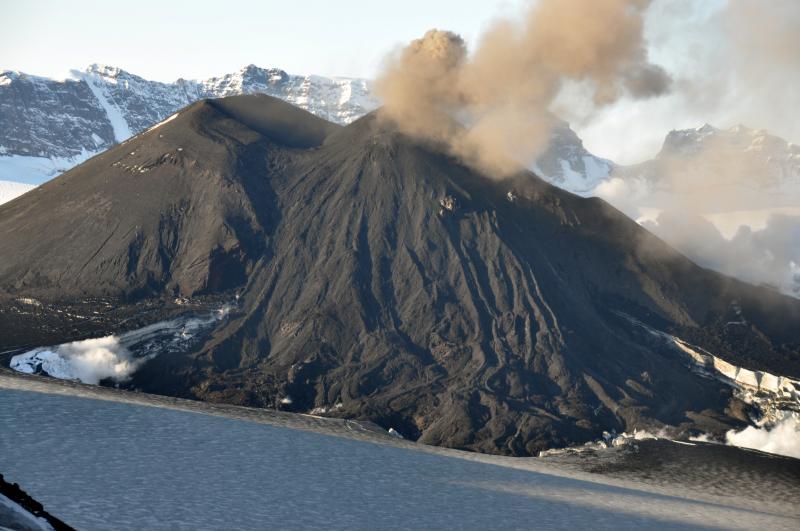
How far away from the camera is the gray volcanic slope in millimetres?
80875

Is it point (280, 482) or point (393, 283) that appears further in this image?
point (393, 283)

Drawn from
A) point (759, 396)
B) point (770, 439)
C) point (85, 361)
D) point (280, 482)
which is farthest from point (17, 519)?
point (759, 396)

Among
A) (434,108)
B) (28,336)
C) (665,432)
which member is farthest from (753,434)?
(28,336)

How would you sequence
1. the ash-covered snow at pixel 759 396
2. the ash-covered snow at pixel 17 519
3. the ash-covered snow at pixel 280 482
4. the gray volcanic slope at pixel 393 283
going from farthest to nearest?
1. the ash-covered snow at pixel 759 396
2. the gray volcanic slope at pixel 393 283
3. the ash-covered snow at pixel 280 482
4. the ash-covered snow at pixel 17 519

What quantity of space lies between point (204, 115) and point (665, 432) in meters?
57.4

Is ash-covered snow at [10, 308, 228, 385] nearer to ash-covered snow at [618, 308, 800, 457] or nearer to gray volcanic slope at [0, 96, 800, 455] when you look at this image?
gray volcanic slope at [0, 96, 800, 455]

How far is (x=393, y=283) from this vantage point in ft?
305

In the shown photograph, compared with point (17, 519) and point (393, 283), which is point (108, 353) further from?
point (17, 519)

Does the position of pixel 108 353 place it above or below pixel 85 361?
above

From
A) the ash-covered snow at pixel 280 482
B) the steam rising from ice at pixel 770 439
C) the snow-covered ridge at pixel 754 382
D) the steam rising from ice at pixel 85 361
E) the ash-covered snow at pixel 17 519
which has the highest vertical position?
the snow-covered ridge at pixel 754 382

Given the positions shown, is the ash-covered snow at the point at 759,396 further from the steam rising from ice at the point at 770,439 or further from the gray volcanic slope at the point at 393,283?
the gray volcanic slope at the point at 393,283

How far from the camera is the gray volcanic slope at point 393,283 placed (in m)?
80.9

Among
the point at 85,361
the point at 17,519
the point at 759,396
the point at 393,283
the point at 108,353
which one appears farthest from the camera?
the point at 393,283

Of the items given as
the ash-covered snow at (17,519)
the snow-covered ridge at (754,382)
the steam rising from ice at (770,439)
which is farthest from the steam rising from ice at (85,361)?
the snow-covered ridge at (754,382)
